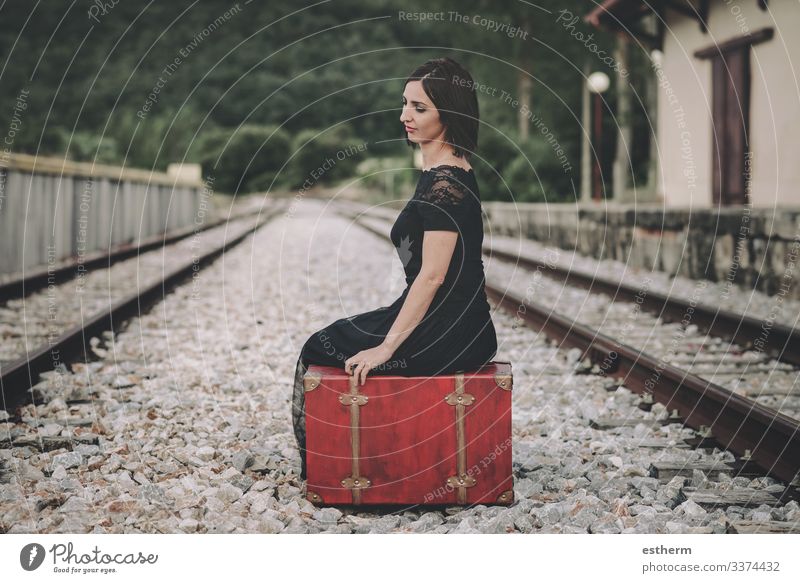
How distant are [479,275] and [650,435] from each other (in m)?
1.38

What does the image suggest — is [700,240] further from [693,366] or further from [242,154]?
[242,154]

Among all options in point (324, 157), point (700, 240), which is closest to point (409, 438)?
point (700, 240)

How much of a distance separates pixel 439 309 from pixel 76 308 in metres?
5.59

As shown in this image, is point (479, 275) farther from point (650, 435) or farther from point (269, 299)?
point (269, 299)

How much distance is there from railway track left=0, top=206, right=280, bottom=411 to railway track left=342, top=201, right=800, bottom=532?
297 centimetres

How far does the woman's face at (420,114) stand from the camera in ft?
8.73

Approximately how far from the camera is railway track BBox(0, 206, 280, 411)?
4.63 metres

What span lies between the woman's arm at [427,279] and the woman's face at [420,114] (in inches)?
12.9

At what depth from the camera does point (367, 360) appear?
9.00ft

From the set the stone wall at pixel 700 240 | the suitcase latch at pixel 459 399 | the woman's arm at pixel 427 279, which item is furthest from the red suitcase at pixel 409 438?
the stone wall at pixel 700 240

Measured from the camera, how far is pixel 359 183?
168ft

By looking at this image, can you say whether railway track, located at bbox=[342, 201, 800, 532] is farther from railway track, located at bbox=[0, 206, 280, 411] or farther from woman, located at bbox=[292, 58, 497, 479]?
railway track, located at bbox=[0, 206, 280, 411]

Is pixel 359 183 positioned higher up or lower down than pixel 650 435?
higher up

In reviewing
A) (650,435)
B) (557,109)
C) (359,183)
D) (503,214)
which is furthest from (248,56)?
(650,435)
